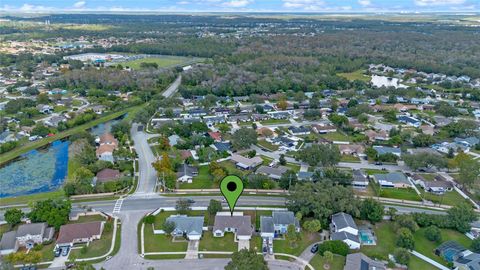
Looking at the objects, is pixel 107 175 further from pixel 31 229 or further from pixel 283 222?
pixel 283 222

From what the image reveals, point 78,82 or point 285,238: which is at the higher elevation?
point 78,82

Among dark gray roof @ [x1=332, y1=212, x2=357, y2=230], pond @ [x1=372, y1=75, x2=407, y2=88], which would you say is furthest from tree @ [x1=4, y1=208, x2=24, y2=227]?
pond @ [x1=372, y1=75, x2=407, y2=88]

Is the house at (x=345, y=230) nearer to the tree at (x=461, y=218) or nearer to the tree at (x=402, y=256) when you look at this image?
the tree at (x=402, y=256)

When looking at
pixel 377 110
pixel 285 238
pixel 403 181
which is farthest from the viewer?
pixel 377 110

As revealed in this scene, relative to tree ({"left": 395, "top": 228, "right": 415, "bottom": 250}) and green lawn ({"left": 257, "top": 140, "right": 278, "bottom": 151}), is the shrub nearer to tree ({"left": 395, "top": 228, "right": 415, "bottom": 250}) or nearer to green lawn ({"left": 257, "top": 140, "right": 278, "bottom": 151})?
tree ({"left": 395, "top": 228, "right": 415, "bottom": 250})

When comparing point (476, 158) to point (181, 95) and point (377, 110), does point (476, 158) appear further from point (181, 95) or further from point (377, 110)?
point (181, 95)

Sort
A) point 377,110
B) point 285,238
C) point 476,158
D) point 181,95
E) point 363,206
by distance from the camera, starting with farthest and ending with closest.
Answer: point 181,95 < point 377,110 < point 476,158 < point 363,206 < point 285,238

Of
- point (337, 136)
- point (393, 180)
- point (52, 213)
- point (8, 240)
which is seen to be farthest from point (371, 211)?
point (8, 240)

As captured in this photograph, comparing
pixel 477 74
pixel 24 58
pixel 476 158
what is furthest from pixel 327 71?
pixel 24 58
